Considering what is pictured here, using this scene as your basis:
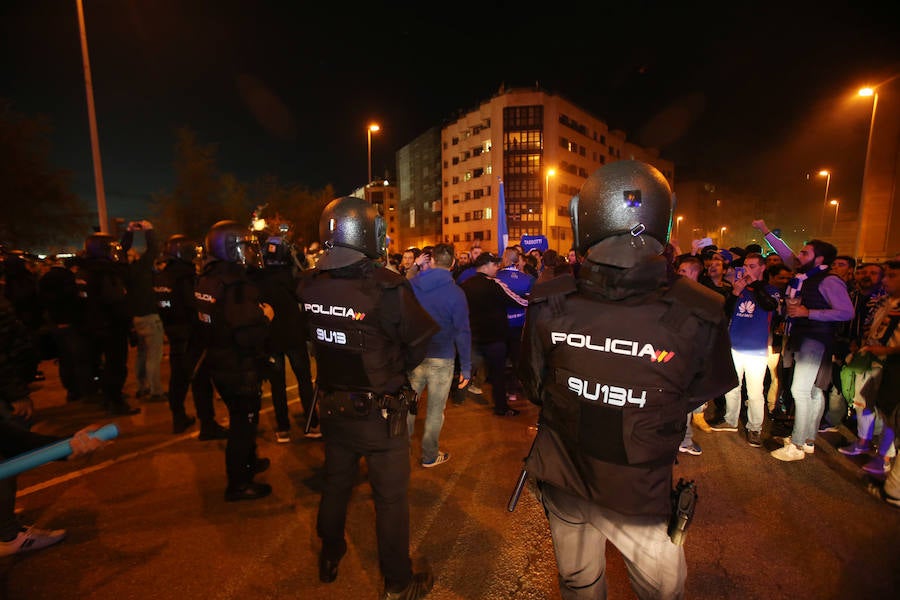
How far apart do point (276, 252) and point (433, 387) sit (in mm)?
2724

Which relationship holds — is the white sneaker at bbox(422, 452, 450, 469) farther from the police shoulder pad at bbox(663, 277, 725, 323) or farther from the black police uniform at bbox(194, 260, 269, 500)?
the police shoulder pad at bbox(663, 277, 725, 323)

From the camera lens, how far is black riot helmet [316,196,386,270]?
8.90 ft

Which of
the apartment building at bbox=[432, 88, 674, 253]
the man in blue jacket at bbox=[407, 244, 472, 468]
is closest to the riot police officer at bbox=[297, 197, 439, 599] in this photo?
the man in blue jacket at bbox=[407, 244, 472, 468]

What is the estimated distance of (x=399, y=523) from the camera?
8.63 ft

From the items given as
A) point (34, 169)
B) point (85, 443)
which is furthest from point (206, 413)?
point (34, 169)

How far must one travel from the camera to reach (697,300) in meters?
1.69

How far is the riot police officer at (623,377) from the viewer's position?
66.0 inches

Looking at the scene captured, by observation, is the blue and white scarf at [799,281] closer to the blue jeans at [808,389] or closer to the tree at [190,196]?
the blue jeans at [808,389]

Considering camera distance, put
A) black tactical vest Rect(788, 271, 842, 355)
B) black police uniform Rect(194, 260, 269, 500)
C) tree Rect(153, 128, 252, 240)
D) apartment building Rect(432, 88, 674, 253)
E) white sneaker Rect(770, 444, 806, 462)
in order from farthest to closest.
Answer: apartment building Rect(432, 88, 674, 253) → tree Rect(153, 128, 252, 240) → white sneaker Rect(770, 444, 806, 462) → black tactical vest Rect(788, 271, 842, 355) → black police uniform Rect(194, 260, 269, 500)

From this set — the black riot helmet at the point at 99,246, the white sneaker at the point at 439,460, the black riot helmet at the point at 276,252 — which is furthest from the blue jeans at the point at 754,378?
the black riot helmet at the point at 99,246

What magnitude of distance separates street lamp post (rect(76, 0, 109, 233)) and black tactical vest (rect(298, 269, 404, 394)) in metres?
11.2

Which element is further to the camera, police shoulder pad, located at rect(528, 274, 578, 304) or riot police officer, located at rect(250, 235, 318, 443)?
riot police officer, located at rect(250, 235, 318, 443)

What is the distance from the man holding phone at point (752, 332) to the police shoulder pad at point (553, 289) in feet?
13.0

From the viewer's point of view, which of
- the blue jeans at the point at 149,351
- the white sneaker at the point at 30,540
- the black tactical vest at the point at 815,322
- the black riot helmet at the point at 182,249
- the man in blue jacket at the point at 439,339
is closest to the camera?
the white sneaker at the point at 30,540
